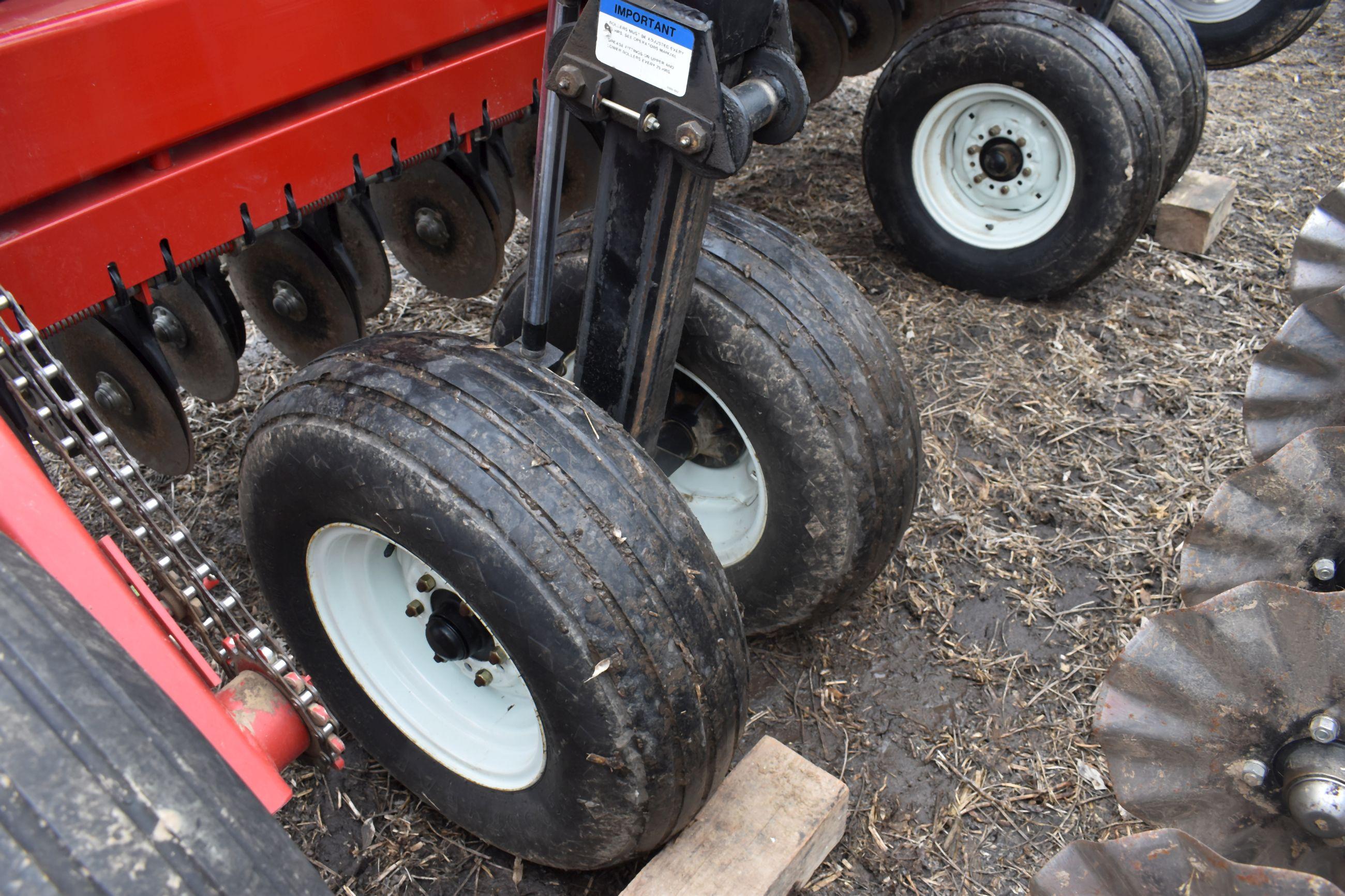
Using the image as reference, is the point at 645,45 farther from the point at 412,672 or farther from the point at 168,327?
the point at 168,327

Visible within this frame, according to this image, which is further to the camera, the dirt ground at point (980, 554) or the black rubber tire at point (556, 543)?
the dirt ground at point (980, 554)

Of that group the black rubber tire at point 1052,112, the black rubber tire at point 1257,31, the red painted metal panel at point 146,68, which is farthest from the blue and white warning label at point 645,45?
the black rubber tire at point 1257,31

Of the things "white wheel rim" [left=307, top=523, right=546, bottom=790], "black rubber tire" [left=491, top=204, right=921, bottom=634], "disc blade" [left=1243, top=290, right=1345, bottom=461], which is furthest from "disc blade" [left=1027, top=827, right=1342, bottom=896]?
"disc blade" [left=1243, top=290, right=1345, bottom=461]

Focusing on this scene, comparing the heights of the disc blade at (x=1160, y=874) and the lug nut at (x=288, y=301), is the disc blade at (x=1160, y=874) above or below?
above

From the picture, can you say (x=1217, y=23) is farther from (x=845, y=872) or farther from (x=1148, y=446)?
(x=845, y=872)

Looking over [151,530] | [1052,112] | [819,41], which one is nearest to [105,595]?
[151,530]

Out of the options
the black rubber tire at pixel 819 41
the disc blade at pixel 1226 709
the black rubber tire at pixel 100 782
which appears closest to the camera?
the black rubber tire at pixel 100 782

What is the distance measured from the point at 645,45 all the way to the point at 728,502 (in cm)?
109

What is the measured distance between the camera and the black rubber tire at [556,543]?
1.38 metres

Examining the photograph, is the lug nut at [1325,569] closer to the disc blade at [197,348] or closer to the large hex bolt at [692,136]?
the large hex bolt at [692,136]

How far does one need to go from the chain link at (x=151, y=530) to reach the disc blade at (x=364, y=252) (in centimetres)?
120

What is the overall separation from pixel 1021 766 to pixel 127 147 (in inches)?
79.9

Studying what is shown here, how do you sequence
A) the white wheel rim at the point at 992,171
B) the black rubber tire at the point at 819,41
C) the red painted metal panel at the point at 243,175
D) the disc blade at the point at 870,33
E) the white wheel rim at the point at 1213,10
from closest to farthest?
the red painted metal panel at the point at 243,175
the white wheel rim at the point at 992,171
the black rubber tire at the point at 819,41
the disc blade at the point at 870,33
the white wheel rim at the point at 1213,10

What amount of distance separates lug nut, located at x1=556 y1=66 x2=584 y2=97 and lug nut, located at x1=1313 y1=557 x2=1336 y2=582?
5.20 ft
